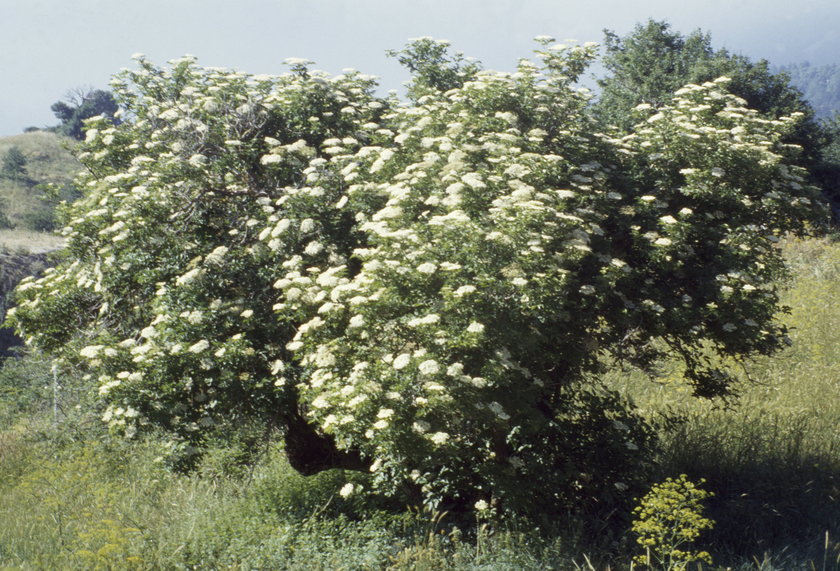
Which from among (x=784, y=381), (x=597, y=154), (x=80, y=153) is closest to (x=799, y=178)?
(x=597, y=154)

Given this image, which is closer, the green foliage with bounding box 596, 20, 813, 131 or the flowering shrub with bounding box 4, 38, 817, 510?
the flowering shrub with bounding box 4, 38, 817, 510

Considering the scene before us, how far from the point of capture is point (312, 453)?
884cm

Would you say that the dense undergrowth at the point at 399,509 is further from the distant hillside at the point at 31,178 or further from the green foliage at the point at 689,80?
the distant hillside at the point at 31,178

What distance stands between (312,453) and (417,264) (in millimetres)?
4476

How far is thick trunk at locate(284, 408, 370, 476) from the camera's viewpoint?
8.52m

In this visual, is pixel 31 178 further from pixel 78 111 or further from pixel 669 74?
pixel 669 74

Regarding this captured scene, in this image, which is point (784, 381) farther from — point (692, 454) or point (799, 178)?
point (799, 178)

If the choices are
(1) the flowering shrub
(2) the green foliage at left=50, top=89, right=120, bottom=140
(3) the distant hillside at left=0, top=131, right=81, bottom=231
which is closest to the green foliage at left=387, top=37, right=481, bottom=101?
(1) the flowering shrub

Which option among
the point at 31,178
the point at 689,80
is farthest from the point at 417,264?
the point at 31,178

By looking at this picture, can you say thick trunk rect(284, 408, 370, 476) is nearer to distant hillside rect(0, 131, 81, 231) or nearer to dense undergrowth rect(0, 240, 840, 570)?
dense undergrowth rect(0, 240, 840, 570)

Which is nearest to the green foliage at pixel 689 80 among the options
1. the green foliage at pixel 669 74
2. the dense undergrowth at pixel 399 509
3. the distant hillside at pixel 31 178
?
the green foliage at pixel 669 74

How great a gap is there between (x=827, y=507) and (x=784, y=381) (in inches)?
159

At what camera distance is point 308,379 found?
244 inches

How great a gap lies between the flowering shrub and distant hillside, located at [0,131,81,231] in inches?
1107
